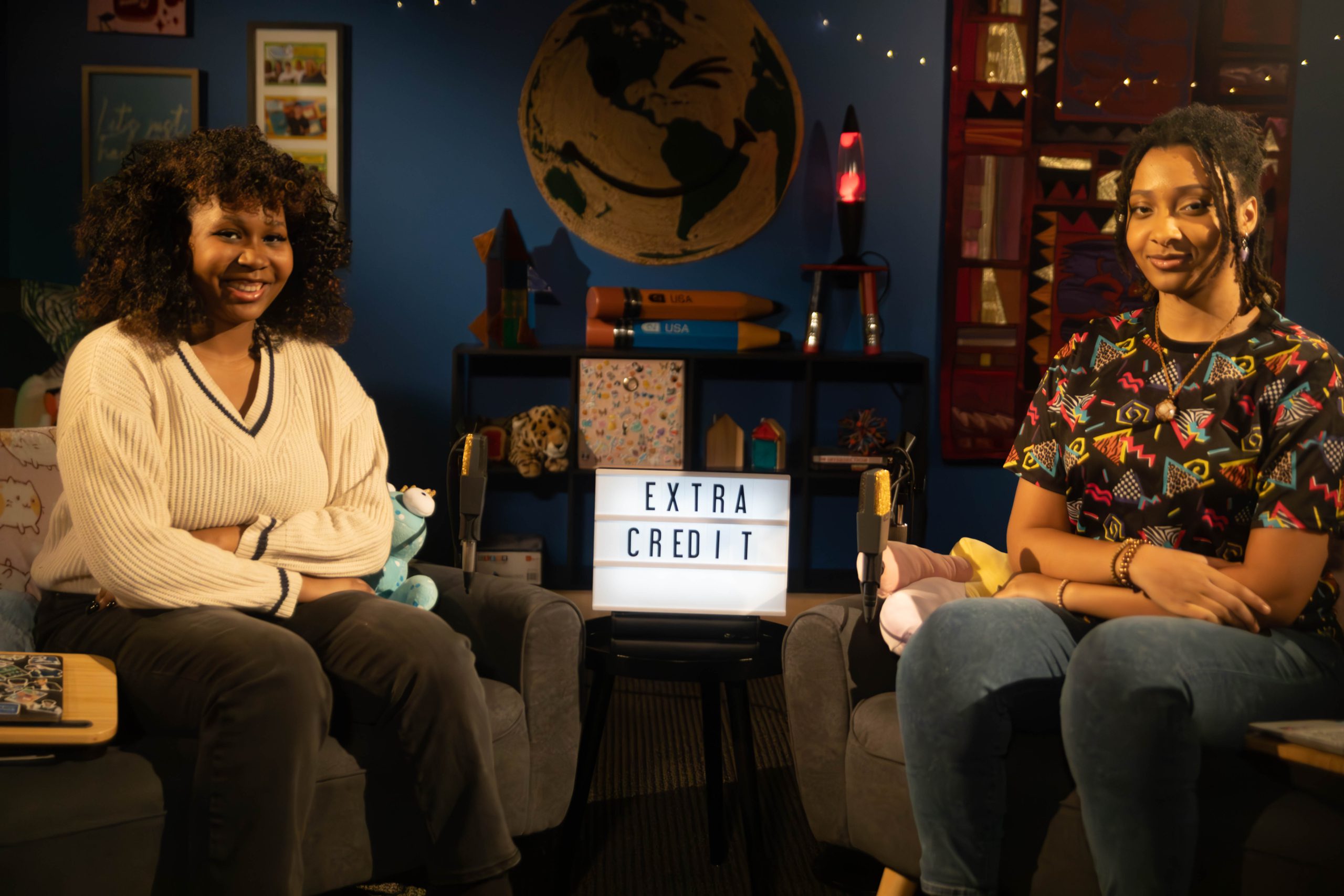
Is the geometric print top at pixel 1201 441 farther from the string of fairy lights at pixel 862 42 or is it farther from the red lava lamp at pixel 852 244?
the string of fairy lights at pixel 862 42

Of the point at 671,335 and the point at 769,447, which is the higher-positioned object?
the point at 671,335

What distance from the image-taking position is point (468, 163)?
306 centimetres

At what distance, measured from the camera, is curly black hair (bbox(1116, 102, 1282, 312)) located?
1.41m

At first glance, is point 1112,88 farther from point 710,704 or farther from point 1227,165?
point 710,704

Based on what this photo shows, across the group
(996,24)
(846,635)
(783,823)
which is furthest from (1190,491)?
(996,24)

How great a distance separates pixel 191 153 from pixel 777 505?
116cm

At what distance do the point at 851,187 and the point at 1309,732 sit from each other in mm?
2175

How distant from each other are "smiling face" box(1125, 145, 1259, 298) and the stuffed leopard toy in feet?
5.85

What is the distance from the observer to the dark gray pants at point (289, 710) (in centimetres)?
120

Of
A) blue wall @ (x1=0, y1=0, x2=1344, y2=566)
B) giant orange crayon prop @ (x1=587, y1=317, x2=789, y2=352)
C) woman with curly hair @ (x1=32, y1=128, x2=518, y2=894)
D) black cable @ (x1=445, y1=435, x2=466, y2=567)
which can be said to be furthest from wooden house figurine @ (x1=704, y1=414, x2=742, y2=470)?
woman with curly hair @ (x1=32, y1=128, x2=518, y2=894)

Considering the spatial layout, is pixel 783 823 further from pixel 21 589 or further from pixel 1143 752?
pixel 21 589

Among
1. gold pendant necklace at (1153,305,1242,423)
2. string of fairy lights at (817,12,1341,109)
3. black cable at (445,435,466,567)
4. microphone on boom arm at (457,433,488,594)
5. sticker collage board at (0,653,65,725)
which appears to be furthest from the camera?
string of fairy lights at (817,12,1341,109)

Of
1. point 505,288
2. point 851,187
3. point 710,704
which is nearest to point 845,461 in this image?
point 851,187

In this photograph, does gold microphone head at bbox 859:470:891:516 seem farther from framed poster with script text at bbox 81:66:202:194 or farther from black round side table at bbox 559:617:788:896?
framed poster with script text at bbox 81:66:202:194
